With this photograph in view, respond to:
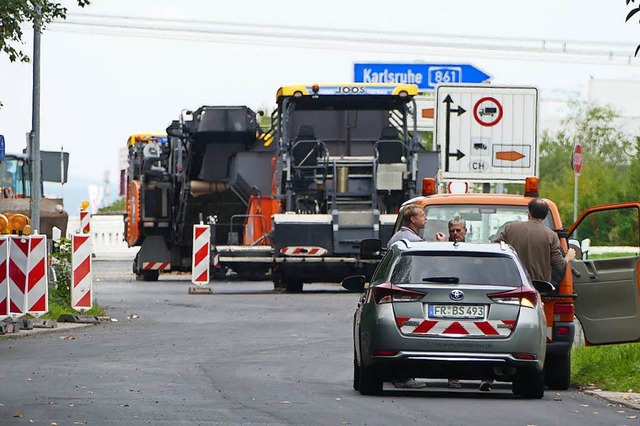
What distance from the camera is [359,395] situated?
14.3 meters

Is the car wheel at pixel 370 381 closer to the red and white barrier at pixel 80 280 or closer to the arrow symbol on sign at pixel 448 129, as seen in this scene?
the red and white barrier at pixel 80 280

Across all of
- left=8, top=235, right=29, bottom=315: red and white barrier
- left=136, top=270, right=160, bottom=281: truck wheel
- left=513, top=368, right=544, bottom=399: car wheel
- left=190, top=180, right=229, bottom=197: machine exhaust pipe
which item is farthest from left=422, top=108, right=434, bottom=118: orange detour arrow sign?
left=513, top=368, right=544, bottom=399: car wheel

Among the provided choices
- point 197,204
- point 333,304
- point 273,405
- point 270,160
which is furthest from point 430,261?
point 197,204

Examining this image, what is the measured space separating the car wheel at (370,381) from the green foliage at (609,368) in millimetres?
2416

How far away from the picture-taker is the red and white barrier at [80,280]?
80.7 feet

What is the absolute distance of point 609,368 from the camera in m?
16.5

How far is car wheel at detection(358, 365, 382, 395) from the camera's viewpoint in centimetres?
1413

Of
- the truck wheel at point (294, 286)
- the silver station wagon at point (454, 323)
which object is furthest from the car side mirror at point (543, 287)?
the truck wheel at point (294, 286)

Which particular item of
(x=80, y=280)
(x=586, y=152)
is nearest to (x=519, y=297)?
(x=80, y=280)

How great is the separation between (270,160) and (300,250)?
2.88 meters

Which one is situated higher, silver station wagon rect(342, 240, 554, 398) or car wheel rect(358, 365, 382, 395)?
silver station wagon rect(342, 240, 554, 398)

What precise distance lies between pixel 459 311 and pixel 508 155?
12710 mm

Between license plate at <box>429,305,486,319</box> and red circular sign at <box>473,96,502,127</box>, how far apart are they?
12.4m

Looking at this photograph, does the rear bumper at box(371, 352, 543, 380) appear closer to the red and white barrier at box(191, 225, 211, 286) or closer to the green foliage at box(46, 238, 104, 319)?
the green foliage at box(46, 238, 104, 319)
